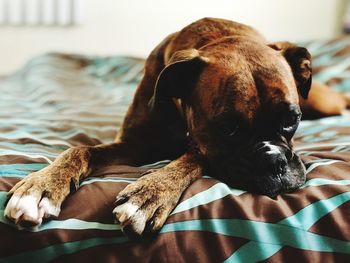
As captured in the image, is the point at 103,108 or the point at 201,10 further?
the point at 201,10

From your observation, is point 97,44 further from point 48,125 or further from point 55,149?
point 55,149

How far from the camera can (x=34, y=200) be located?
3.31ft

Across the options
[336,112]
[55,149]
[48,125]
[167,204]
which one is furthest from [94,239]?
[336,112]

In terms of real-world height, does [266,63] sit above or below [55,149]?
above

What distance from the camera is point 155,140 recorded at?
160 centimetres

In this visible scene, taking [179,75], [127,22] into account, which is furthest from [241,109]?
[127,22]

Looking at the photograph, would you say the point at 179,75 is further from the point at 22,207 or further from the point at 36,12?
the point at 36,12

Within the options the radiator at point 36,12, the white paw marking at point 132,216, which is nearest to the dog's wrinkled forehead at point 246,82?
the white paw marking at point 132,216

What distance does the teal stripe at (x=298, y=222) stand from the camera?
987 millimetres

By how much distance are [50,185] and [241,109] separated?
1.63 feet

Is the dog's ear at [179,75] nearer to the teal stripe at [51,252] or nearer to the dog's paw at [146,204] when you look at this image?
the dog's paw at [146,204]

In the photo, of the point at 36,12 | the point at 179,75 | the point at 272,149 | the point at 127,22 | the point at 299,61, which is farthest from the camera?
the point at 127,22

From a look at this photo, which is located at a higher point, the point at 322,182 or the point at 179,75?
the point at 179,75

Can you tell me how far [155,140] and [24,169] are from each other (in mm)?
490
